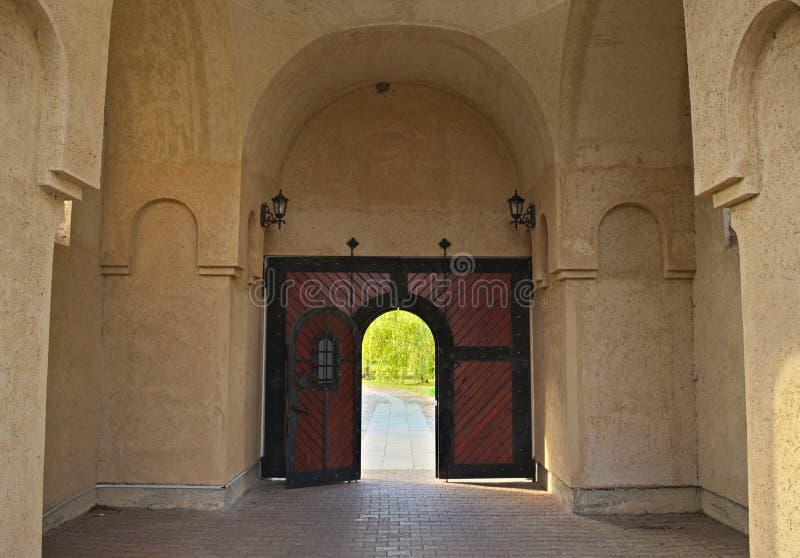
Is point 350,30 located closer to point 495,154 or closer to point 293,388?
point 495,154

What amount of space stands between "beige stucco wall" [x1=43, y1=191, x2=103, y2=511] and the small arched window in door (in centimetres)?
265

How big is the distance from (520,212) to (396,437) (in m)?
5.97

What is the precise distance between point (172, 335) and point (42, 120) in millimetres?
3954

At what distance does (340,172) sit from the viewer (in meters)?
9.55

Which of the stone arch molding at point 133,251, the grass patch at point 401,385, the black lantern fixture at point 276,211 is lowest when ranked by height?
the grass patch at point 401,385

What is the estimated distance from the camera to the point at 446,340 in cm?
934

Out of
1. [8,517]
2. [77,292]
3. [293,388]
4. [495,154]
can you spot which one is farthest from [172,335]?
[495,154]

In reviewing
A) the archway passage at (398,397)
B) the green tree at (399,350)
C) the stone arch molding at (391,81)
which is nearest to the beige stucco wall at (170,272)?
the stone arch molding at (391,81)

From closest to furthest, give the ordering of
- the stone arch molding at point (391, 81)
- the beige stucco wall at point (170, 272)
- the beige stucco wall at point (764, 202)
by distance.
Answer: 1. the beige stucco wall at point (764, 202)
2. the beige stucco wall at point (170, 272)
3. the stone arch molding at point (391, 81)

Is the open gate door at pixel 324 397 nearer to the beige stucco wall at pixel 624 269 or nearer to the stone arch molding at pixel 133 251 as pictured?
the stone arch molding at pixel 133 251

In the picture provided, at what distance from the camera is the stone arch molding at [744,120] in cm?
380

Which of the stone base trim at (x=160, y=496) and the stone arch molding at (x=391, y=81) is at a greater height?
the stone arch molding at (x=391, y=81)

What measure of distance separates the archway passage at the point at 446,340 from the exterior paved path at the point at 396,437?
1.10 m

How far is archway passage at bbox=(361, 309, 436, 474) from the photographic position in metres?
11.1
